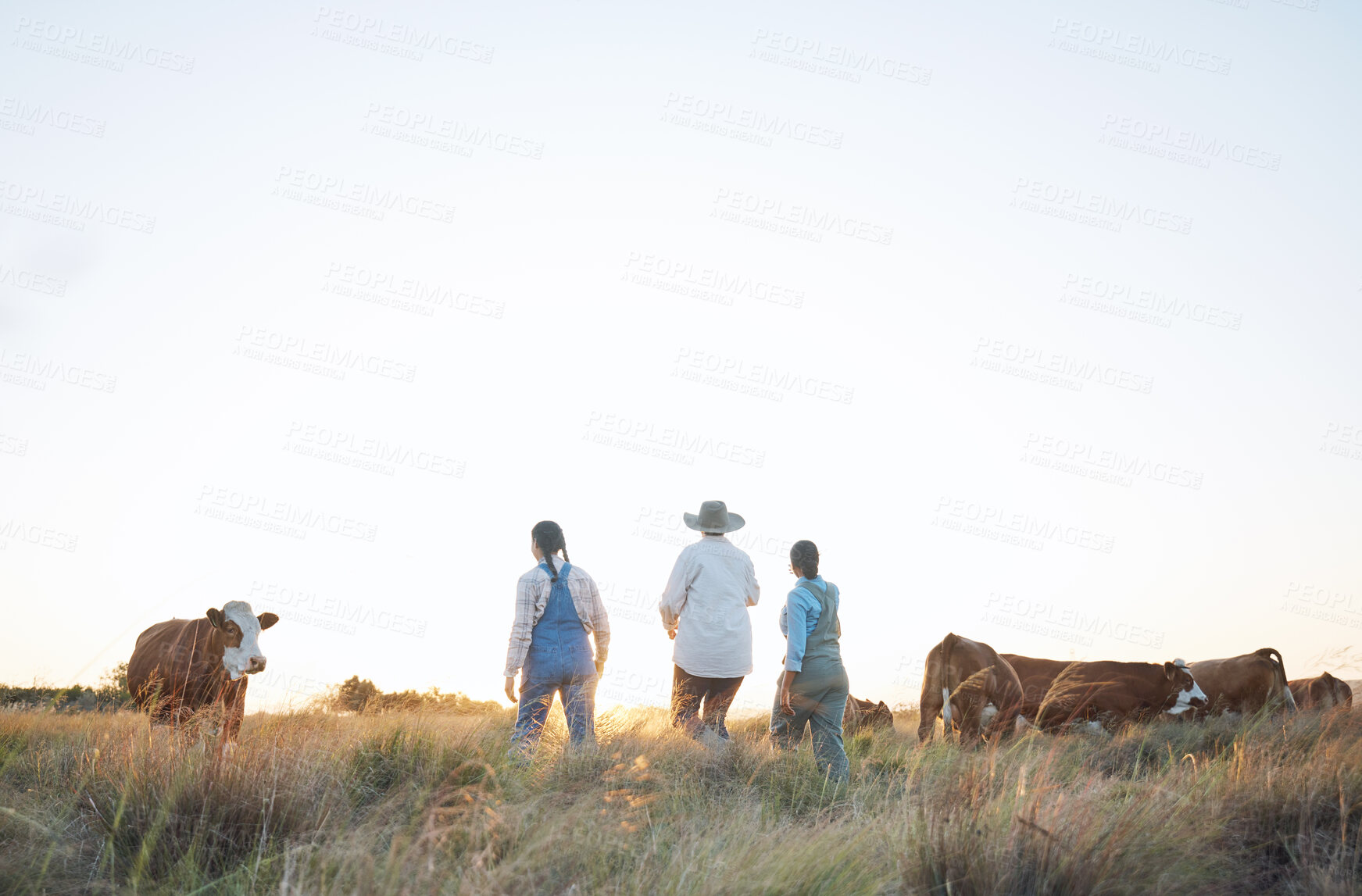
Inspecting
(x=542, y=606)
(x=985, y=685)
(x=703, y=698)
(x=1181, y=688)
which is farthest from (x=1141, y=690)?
(x=542, y=606)

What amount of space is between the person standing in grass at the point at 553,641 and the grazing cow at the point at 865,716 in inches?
217

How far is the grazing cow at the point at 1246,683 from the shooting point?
12867 millimetres

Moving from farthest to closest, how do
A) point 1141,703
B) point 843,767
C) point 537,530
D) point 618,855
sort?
1. point 1141,703
2. point 537,530
3. point 843,767
4. point 618,855

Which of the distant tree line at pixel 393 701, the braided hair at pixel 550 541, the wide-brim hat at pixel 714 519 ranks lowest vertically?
the distant tree line at pixel 393 701

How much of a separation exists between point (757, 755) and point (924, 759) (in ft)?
5.48

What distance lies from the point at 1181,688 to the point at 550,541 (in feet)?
34.1

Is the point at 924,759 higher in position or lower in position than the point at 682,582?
lower

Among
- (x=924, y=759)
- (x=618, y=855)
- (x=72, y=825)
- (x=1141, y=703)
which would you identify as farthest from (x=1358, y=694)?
(x=72, y=825)

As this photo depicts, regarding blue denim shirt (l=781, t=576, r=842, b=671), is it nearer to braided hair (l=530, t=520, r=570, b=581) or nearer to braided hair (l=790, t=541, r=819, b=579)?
braided hair (l=790, t=541, r=819, b=579)

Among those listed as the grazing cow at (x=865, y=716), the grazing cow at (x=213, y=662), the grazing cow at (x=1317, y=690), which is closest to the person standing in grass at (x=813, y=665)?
the grazing cow at (x=865, y=716)

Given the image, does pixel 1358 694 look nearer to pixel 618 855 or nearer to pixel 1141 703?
pixel 1141 703

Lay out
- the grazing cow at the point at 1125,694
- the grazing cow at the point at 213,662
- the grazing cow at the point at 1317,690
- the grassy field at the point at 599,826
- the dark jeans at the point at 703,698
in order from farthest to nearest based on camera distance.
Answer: the grazing cow at the point at 1317,690, the grazing cow at the point at 1125,694, the grazing cow at the point at 213,662, the dark jeans at the point at 703,698, the grassy field at the point at 599,826

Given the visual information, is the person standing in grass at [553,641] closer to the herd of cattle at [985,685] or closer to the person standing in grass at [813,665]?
the person standing in grass at [813,665]

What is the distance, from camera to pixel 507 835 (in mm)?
3773
